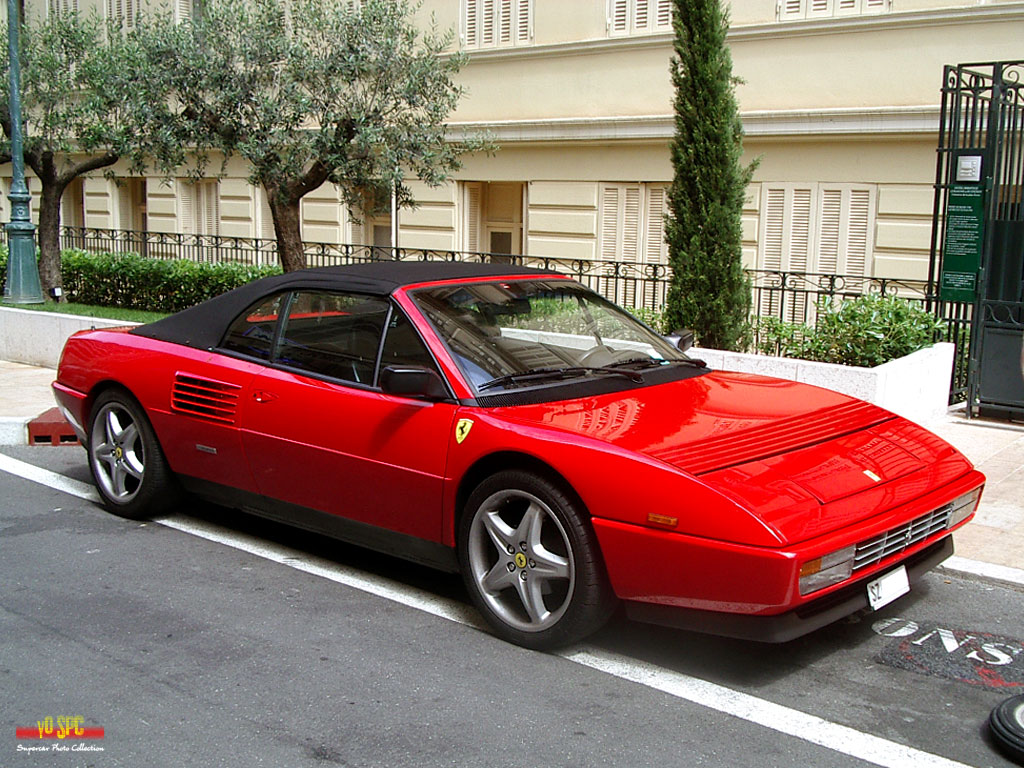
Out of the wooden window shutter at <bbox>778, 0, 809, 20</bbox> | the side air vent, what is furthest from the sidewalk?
the wooden window shutter at <bbox>778, 0, 809, 20</bbox>

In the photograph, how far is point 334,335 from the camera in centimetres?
567

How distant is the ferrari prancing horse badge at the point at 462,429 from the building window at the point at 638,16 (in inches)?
509

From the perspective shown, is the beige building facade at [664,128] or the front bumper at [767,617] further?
the beige building facade at [664,128]

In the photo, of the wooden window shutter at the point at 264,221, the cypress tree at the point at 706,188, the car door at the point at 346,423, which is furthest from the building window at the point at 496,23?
the car door at the point at 346,423

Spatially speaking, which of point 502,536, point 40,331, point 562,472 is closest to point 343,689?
point 502,536

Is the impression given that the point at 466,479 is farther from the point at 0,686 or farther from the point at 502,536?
the point at 0,686

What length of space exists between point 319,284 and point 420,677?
2314 millimetres

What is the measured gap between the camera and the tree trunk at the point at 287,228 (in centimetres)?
1327

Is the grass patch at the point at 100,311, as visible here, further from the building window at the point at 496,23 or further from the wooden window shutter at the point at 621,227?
the building window at the point at 496,23

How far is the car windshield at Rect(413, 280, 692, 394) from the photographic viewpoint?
5.21m

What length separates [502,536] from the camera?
4715 millimetres

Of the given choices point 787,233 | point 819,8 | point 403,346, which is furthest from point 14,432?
point 819,8

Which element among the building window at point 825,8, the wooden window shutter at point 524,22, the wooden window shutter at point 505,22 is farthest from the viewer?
the wooden window shutter at point 505,22

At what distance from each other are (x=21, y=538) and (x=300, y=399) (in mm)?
2010
